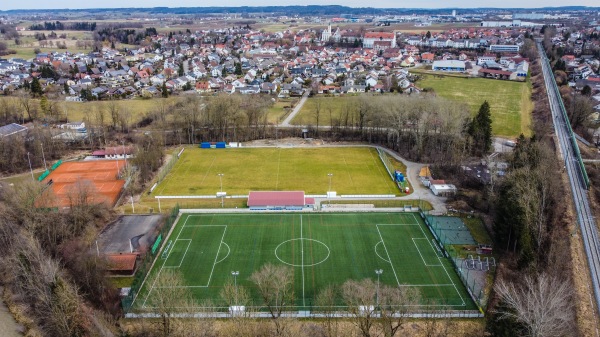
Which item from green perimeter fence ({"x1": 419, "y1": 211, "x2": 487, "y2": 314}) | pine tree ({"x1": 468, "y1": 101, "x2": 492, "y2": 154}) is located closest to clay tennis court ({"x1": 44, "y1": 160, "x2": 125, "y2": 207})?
green perimeter fence ({"x1": 419, "y1": 211, "x2": 487, "y2": 314})

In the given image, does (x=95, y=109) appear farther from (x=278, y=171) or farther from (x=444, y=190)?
(x=444, y=190)

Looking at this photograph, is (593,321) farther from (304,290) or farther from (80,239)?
(80,239)

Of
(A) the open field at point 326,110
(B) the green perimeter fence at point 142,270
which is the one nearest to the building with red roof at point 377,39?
(A) the open field at point 326,110

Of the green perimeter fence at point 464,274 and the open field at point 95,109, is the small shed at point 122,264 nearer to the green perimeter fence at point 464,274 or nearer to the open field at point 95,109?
the green perimeter fence at point 464,274

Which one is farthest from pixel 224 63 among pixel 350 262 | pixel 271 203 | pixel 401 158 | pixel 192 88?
pixel 350 262

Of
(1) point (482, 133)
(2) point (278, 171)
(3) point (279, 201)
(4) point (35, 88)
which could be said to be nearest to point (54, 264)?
(3) point (279, 201)

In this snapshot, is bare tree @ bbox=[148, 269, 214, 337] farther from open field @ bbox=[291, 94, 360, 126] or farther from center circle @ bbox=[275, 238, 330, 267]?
open field @ bbox=[291, 94, 360, 126]

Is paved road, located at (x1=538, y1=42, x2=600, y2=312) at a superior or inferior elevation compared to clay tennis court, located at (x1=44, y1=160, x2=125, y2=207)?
superior
